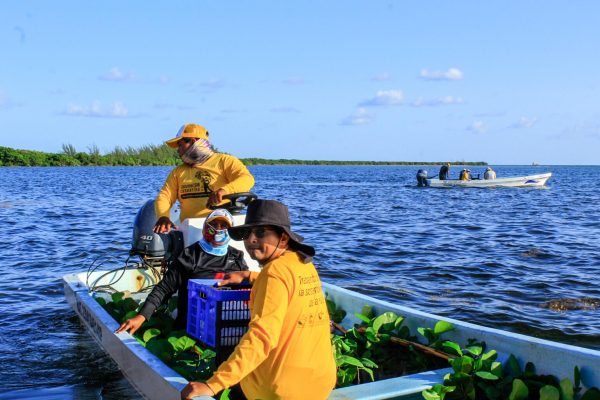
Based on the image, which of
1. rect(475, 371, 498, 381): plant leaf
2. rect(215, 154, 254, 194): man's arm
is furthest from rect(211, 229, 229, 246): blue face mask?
rect(475, 371, 498, 381): plant leaf

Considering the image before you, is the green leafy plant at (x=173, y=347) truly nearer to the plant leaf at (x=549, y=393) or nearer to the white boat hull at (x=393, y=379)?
the white boat hull at (x=393, y=379)

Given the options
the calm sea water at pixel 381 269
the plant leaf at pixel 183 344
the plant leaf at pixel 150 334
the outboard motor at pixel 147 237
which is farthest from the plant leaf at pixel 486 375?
the outboard motor at pixel 147 237

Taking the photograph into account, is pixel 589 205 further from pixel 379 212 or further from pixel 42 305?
pixel 42 305

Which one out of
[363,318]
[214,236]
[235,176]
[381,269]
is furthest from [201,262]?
[381,269]

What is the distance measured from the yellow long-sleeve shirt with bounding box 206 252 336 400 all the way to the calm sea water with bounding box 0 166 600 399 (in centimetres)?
308

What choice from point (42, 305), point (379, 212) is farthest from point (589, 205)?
point (42, 305)

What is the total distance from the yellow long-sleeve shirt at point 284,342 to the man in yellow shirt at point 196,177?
10.3 ft

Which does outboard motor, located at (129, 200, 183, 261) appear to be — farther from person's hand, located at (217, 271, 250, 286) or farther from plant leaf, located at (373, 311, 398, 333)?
person's hand, located at (217, 271, 250, 286)

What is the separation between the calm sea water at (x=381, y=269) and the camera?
808cm

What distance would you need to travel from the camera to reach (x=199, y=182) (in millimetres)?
7051

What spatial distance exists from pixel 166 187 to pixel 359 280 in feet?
22.4

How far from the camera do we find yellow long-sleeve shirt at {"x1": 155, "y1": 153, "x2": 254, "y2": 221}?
7.00 m

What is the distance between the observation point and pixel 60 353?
8250 mm

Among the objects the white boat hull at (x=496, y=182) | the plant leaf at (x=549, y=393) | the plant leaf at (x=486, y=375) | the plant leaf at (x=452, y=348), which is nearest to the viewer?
the plant leaf at (x=549, y=393)
